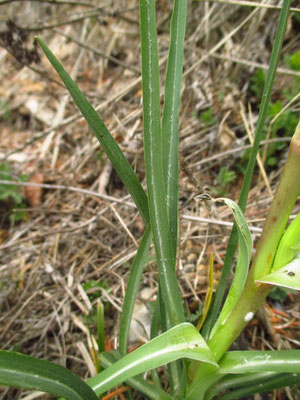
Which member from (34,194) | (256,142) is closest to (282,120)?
(256,142)

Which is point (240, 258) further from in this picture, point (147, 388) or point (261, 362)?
point (147, 388)

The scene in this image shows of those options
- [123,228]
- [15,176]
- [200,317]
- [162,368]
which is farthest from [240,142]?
[15,176]

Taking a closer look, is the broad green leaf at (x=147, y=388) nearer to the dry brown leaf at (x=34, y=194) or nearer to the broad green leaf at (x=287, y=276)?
the broad green leaf at (x=287, y=276)

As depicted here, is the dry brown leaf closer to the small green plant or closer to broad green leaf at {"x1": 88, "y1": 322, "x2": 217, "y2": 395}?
the small green plant

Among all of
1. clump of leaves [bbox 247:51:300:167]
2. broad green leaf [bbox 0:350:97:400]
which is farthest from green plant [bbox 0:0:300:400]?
clump of leaves [bbox 247:51:300:167]

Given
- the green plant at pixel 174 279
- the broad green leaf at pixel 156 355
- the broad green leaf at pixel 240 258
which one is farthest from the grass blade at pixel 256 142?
the broad green leaf at pixel 156 355

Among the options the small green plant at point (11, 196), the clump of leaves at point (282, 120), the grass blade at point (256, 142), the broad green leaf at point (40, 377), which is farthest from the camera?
the small green plant at point (11, 196)

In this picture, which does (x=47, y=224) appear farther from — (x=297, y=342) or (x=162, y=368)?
(x=297, y=342)
